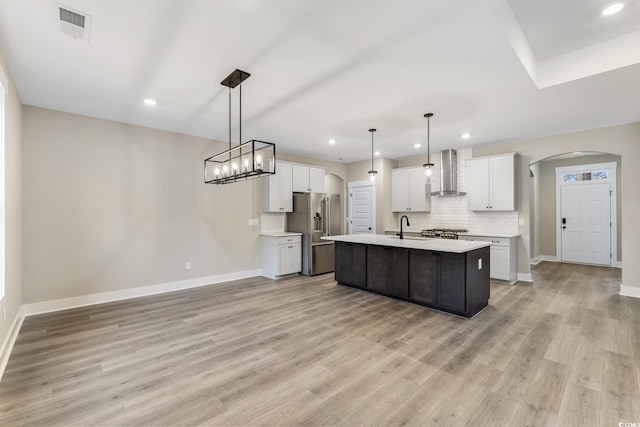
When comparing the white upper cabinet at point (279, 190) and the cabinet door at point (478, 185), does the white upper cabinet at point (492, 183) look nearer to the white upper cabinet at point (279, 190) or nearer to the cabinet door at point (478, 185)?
the cabinet door at point (478, 185)

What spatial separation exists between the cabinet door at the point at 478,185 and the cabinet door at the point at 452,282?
9.17 feet

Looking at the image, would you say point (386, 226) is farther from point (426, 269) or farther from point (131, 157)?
point (131, 157)

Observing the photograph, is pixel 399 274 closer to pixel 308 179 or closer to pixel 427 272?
pixel 427 272

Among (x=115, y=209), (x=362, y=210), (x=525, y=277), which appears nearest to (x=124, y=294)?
(x=115, y=209)

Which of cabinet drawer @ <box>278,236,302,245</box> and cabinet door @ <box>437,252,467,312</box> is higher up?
cabinet drawer @ <box>278,236,302,245</box>

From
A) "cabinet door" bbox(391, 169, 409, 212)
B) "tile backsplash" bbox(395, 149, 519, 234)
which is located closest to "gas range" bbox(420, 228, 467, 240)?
"tile backsplash" bbox(395, 149, 519, 234)

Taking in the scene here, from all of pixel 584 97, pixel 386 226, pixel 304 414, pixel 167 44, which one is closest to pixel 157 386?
pixel 304 414

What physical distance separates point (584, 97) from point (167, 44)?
4708 mm

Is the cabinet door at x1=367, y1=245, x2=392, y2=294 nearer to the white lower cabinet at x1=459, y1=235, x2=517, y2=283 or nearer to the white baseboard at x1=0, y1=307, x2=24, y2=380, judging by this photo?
the white lower cabinet at x1=459, y1=235, x2=517, y2=283

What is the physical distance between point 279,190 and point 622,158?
19.8 ft

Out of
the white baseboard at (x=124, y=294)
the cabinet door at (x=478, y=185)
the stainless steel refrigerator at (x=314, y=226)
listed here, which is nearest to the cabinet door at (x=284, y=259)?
the stainless steel refrigerator at (x=314, y=226)

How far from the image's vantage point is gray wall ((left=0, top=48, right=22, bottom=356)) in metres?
2.88

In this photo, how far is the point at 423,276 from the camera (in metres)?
4.12

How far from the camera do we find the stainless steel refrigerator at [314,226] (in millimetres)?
6223
